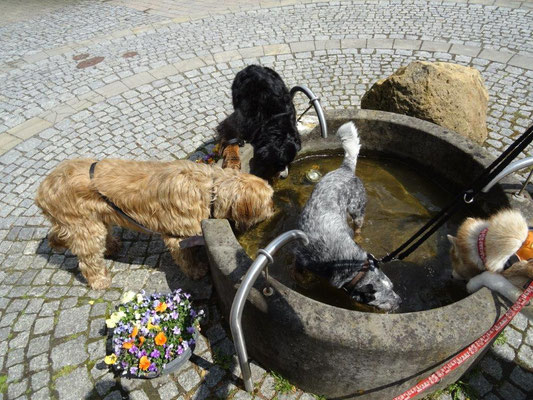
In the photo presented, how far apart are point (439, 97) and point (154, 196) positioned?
4794 mm

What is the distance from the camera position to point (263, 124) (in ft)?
17.8

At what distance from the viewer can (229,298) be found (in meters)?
3.42

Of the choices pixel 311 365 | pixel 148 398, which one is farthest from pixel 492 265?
pixel 148 398

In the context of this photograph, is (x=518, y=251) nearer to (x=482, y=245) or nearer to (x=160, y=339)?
(x=482, y=245)

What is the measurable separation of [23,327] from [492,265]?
5210 millimetres

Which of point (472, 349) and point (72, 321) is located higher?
point (472, 349)

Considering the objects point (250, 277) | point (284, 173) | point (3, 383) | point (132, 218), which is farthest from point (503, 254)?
point (3, 383)

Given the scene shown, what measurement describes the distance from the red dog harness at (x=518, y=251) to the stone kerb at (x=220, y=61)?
6.99 m

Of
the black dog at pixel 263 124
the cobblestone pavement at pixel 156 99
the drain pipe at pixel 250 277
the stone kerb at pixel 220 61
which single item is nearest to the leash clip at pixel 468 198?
the drain pipe at pixel 250 277

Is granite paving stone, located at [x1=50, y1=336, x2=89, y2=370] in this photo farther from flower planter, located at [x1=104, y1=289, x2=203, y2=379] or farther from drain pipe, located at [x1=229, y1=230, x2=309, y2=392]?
drain pipe, located at [x1=229, y1=230, x2=309, y2=392]

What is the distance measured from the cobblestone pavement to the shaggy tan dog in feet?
3.35

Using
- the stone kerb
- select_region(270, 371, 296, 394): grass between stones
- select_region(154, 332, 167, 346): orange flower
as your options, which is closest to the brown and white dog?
select_region(270, 371, 296, 394): grass between stones

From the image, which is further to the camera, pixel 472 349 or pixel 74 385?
pixel 74 385

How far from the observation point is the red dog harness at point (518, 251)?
3088 millimetres
